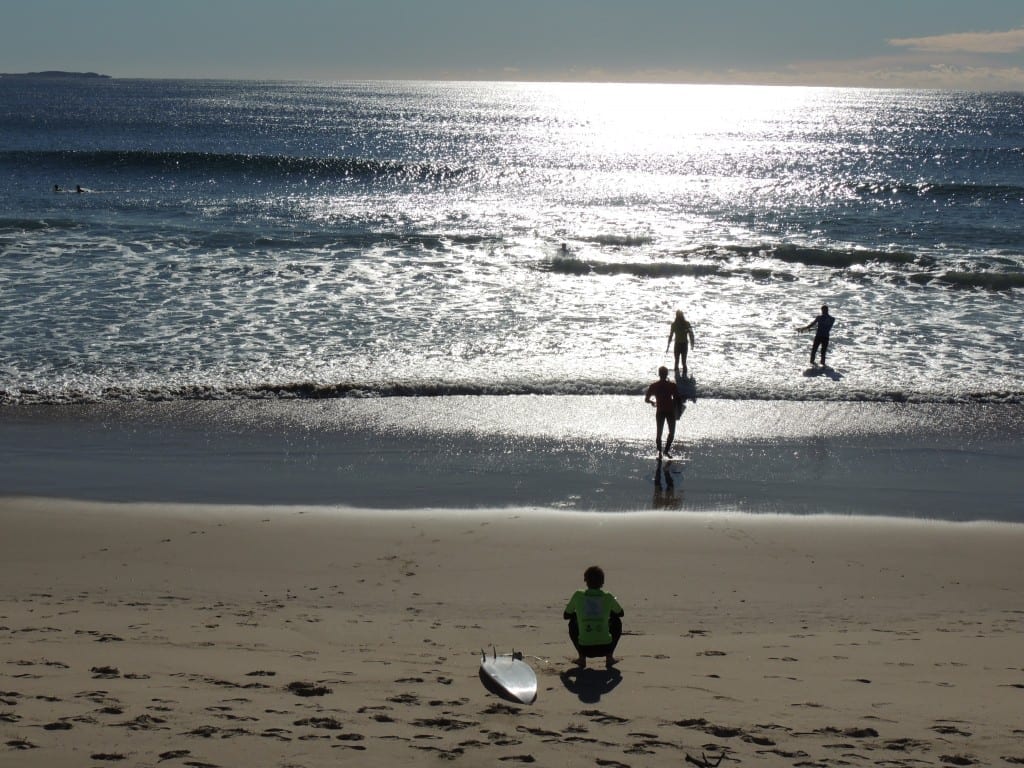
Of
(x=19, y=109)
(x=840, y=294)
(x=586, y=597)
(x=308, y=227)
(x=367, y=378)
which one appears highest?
(x=19, y=109)

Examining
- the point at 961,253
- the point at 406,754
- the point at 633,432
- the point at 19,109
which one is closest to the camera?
the point at 406,754

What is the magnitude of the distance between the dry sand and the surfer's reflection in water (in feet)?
1.44

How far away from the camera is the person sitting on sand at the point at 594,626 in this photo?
6.38 meters

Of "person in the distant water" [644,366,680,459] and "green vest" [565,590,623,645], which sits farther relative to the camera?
"person in the distant water" [644,366,680,459]

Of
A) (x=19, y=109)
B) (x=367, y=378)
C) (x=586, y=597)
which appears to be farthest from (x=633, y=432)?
(x=19, y=109)

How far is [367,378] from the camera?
602 inches

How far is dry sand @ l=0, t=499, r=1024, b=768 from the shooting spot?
17.4ft

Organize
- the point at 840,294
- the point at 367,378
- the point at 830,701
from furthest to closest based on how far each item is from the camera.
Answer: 1. the point at 840,294
2. the point at 367,378
3. the point at 830,701

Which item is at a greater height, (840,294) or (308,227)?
(308,227)

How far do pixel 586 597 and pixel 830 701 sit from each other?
5.40 feet

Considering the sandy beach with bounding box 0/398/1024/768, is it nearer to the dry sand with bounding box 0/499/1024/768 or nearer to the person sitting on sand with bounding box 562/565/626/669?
the dry sand with bounding box 0/499/1024/768

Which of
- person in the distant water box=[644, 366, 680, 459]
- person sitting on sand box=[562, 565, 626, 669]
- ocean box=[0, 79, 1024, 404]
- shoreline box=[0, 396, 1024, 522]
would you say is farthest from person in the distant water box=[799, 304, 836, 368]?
person sitting on sand box=[562, 565, 626, 669]

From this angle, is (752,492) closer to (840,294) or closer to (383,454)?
(383,454)

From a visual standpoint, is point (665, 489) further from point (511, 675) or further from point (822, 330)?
point (822, 330)
